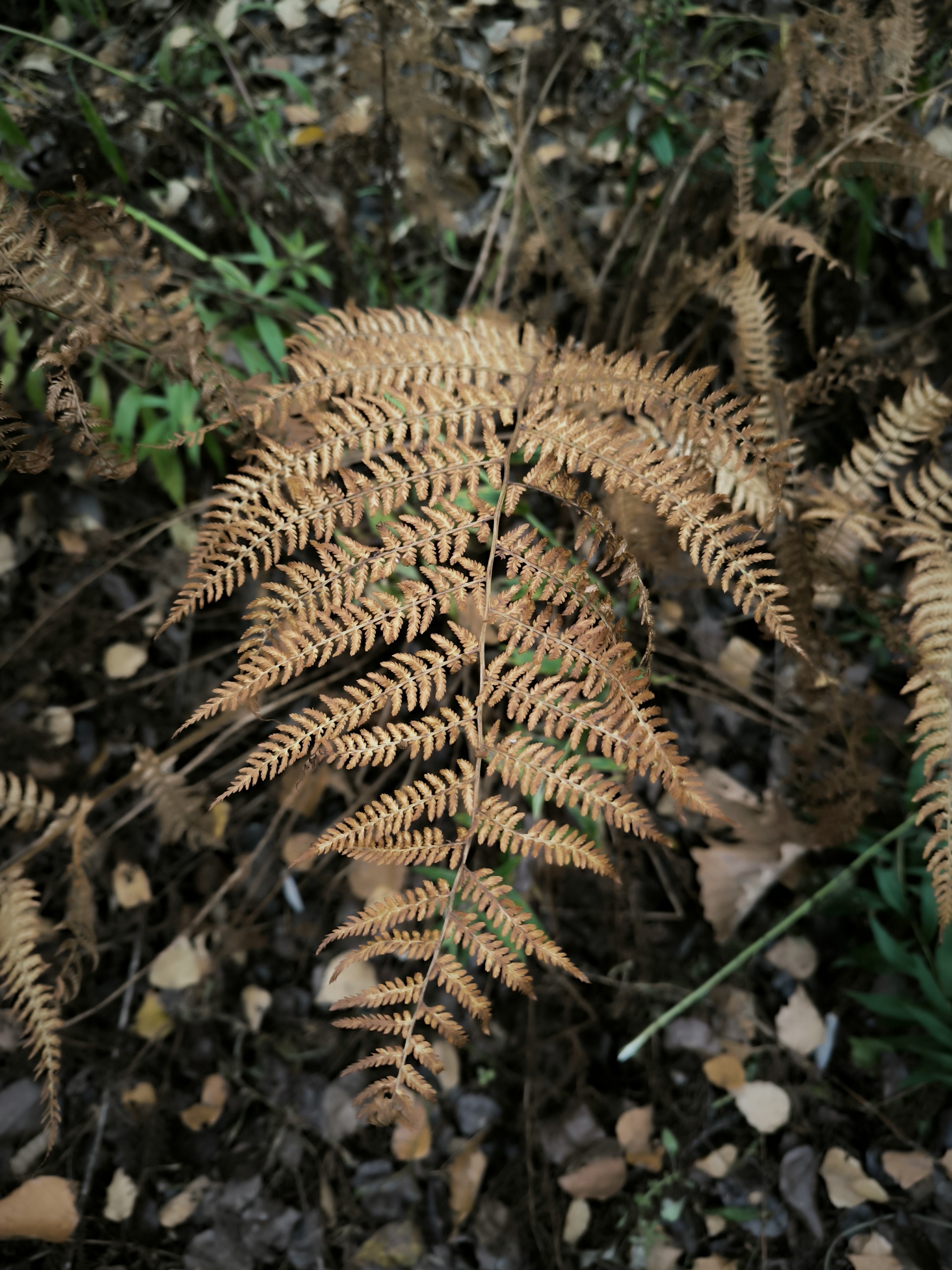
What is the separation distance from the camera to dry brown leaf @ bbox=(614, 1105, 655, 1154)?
1.76 meters

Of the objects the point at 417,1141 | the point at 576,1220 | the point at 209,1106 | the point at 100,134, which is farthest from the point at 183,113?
the point at 576,1220

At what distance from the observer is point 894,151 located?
156cm

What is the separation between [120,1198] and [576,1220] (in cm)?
101

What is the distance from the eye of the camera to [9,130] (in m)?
1.71

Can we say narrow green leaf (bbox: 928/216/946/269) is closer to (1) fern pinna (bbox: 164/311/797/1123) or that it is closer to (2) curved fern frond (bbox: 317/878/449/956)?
(1) fern pinna (bbox: 164/311/797/1123)

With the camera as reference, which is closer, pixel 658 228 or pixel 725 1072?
pixel 725 1072

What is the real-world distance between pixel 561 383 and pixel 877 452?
0.69 meters

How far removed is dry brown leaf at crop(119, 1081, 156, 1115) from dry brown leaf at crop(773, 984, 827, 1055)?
1.45 metres

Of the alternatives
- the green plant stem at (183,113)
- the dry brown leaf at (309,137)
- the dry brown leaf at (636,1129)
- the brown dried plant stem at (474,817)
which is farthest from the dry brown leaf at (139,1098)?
the dry brown leaf at (309,137)

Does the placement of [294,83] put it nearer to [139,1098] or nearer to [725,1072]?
[139,1098]

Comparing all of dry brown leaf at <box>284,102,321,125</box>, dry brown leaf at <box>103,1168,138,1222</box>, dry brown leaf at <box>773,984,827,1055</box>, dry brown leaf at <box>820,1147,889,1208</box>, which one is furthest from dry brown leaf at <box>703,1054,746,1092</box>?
dry brown leaf at <box>284,102,321,125</box>

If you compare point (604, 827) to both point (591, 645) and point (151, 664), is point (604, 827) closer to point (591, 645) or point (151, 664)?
point (591, 645)

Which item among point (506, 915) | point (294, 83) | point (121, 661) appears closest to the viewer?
point (506, 915)

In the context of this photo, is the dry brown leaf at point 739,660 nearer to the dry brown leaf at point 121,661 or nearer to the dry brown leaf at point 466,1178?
the dry brown leaf at point 466,1178
